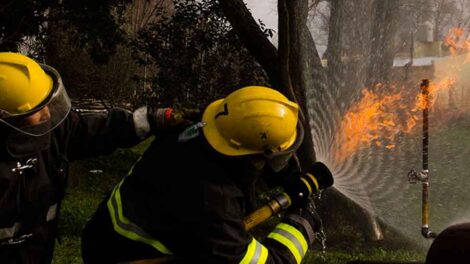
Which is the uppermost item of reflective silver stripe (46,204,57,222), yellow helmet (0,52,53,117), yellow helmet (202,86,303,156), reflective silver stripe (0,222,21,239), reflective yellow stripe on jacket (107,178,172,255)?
yellow helmet (0,52,53,117)

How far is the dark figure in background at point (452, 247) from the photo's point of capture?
2.52 metres

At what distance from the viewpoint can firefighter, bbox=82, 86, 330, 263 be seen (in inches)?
95.3

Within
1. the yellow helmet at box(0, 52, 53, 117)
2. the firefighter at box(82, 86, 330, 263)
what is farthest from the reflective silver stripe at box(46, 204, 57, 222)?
the yellow helmet at box(0, 52, 53, 117)

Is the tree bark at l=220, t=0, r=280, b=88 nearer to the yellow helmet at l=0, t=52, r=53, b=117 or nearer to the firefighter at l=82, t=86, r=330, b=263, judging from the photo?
the firefighter at l=82, t=86, r=330, b=263

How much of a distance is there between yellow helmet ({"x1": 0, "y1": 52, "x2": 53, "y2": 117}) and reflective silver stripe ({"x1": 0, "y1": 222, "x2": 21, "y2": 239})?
1.83 feet

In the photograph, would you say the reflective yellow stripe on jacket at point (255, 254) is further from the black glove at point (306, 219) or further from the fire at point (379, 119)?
the fire at point (379, 119)

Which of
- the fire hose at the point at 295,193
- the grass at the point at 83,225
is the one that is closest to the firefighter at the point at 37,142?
the fire hose at the point at 295,193

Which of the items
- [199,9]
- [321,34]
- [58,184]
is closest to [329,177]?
[58,184]

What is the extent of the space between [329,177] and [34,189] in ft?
5.11

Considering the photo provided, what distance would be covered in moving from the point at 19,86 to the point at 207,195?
1.07 metres

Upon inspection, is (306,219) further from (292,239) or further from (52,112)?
(52,112)

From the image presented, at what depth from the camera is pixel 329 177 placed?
3186 mm

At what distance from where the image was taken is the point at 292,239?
2.74m

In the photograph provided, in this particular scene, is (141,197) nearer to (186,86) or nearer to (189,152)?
(189,152)
